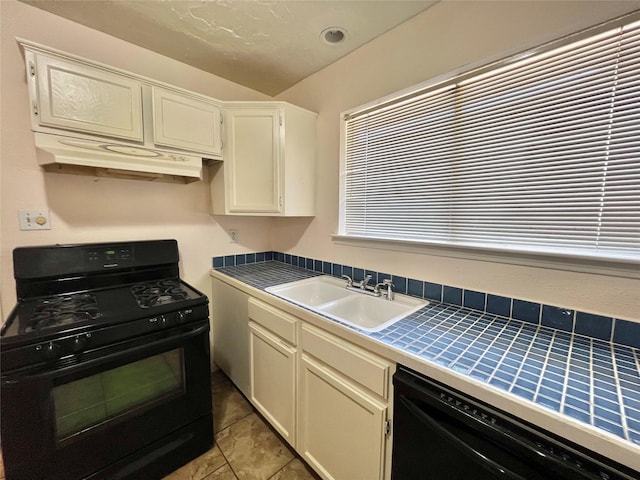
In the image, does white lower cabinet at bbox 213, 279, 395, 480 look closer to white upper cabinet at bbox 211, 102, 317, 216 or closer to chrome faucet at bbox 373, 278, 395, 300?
chrome faucet at bbox 373, 278, 395, 300

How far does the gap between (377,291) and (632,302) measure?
104 centimetres

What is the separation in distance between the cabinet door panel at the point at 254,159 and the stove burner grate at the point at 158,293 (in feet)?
2.25

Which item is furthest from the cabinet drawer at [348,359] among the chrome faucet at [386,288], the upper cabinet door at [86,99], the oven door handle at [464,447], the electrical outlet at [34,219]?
the electrical outlet at [34,219]

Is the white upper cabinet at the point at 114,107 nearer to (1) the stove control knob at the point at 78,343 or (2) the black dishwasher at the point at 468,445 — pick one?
(1) the stove control knob at the point at 78,343

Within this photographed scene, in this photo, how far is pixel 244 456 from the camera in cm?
157

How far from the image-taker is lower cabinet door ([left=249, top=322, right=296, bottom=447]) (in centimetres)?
148

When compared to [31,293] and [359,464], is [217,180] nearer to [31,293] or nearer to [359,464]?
[31,293]

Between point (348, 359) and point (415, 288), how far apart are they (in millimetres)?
643

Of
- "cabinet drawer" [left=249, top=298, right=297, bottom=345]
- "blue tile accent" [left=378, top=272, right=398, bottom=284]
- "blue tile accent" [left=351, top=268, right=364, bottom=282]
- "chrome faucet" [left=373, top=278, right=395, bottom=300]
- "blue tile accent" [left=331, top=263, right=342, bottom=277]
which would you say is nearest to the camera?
"cabinet drawer" [left=249, top=298, right=297, bottom=345]

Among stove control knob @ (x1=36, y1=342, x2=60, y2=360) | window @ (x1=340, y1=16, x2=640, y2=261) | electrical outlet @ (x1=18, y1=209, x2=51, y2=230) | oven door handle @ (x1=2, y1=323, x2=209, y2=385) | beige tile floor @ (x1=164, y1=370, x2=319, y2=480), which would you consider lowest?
beige tile floor @ (x1=164, y1=370, x2=319, y2=480)

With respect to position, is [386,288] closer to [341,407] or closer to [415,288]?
[415,288]

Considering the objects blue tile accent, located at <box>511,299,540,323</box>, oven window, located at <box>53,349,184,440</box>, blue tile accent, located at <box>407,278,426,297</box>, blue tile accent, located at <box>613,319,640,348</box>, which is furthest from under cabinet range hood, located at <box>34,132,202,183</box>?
blue tile accent, located at <box>613,319,640,348</box>

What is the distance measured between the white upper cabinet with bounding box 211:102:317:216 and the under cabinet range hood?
299mm

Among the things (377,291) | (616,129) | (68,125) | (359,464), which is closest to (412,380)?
(359,464)
